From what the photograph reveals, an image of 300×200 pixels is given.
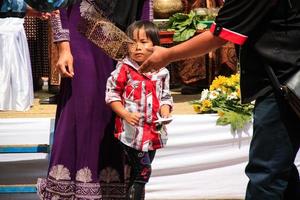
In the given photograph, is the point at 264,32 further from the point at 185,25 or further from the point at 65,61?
the point at 185,25

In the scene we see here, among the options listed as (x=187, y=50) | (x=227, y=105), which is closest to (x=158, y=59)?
(x=187, y=50)

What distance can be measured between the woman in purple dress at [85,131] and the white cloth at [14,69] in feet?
9.13

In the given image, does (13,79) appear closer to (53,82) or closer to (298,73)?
(53,82)

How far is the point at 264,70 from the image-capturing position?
317 centimetres

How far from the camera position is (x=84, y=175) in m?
4.06

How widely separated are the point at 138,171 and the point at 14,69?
3.10 meters

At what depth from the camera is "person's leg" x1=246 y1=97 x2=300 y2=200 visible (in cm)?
314

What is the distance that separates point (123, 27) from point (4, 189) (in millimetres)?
1468

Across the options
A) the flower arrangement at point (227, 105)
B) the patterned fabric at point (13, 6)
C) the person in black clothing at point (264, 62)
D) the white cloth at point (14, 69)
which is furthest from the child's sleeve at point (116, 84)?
the white cloth at point (14, 69)

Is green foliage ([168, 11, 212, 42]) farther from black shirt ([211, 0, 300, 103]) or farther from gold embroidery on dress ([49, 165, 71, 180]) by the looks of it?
black shirt ([211, 0, 300, 103])

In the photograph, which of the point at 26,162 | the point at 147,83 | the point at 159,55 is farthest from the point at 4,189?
the point at 159,55

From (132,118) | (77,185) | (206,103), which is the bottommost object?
(77,185)

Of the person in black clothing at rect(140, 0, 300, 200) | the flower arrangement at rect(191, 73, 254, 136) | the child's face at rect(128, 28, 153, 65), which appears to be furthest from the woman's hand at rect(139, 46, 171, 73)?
the flower arrangement at rect(191, 73, 254, 136)

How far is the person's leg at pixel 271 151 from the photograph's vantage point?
3.14 meters
